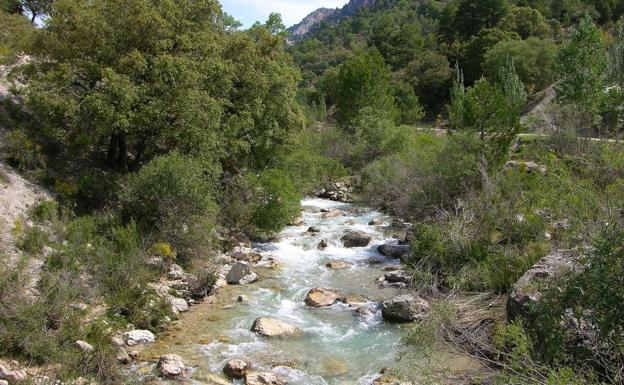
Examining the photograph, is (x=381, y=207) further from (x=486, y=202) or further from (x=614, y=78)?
(x=614, y=78)

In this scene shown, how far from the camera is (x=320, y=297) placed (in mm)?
13984

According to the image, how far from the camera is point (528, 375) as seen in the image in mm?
6992

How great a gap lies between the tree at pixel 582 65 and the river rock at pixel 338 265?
18349mm

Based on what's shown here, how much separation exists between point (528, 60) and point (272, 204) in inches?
1664

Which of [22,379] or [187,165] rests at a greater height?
[187,165]

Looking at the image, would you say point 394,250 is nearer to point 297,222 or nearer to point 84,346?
point 297,222

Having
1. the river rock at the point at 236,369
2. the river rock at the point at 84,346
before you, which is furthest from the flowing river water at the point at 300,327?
the river rock at the point at 84,346

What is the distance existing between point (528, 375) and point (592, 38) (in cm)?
2766

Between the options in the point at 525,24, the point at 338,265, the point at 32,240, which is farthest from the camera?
the point at 525,24

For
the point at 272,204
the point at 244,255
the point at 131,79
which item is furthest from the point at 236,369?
the point at 131,79

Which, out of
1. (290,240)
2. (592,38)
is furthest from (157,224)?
(592,38)

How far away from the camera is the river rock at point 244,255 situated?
676 inches

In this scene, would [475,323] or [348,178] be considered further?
[348,178]

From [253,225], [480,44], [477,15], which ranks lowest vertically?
[253,225]
